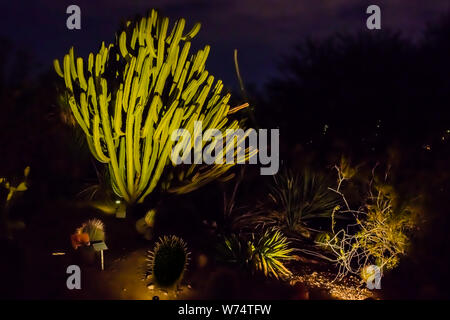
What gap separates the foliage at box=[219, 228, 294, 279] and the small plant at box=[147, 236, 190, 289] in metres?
0.83

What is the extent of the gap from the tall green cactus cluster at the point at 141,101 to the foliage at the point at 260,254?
132cm

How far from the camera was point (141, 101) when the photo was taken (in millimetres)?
6410

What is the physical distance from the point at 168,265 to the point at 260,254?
1321mm

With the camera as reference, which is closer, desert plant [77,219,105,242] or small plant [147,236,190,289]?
small plant [147,236,190,289]

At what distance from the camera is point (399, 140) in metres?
8.30

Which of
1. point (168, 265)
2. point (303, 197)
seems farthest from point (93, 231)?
point (303, 197)

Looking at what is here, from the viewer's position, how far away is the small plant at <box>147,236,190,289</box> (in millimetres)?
5148

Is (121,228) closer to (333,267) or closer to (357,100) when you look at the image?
(333,267)

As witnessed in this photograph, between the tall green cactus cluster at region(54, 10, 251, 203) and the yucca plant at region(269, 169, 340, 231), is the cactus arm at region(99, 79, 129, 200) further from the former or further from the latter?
the yucca plant at region(269, 169, 340, 231)

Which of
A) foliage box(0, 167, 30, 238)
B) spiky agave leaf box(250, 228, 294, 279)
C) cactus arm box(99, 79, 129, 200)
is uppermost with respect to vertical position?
cactus arm box(99, 79, 129, 200)

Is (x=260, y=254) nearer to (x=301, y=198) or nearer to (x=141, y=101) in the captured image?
(x=301, y=198)

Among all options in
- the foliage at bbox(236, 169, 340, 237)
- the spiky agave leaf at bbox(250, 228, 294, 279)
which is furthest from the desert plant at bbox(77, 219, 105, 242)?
the foliage at bbox(236, 169, 340, 237)
